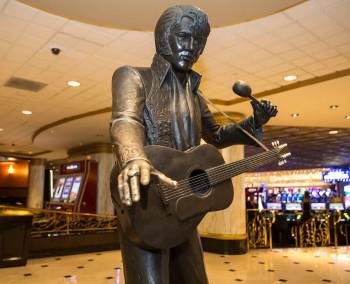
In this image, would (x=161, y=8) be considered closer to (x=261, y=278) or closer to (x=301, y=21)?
(x=301, y=21)

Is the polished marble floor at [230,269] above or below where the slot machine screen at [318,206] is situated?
below

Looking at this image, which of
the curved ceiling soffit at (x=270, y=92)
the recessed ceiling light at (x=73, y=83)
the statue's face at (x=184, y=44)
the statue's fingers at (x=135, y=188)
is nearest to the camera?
the statue's fingers at (x=135, y=188)

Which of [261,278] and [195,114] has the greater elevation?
[195,114]

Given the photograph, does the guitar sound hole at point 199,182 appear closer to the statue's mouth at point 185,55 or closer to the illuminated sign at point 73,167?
the statue's mouth at point 185,55

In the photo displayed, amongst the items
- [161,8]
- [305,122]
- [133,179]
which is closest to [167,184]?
[133,179]

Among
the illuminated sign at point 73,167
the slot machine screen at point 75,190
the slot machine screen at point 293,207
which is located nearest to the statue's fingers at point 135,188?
the slot machine screen at point 75,190

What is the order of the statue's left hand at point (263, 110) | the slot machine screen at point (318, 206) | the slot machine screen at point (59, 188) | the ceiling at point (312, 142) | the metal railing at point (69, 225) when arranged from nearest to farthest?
the statue's left hand at point (263, 110), the metal railing at point (69, 225), the ceiling at point (312, 142), the slot machine screen at point (59, 188), the slot machine screen at point (318, 206)

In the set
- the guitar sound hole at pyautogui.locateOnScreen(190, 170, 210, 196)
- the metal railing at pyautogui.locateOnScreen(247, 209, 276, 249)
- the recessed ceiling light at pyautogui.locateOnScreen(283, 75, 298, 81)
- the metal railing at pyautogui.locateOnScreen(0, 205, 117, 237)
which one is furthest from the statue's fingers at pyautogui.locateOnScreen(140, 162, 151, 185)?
the metal railing at pyautogui.locateOnScreen(247, 209, 276, 249)

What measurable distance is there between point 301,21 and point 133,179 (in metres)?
3.80

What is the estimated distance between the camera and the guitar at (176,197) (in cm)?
103

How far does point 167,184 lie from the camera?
98 centimetres

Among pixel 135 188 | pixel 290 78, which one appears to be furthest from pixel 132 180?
pixel 290 78

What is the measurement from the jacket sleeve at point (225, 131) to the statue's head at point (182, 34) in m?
0.28

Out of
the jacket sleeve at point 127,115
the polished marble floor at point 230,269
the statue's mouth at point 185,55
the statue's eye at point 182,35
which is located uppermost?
the statue's eye at point 182,35
